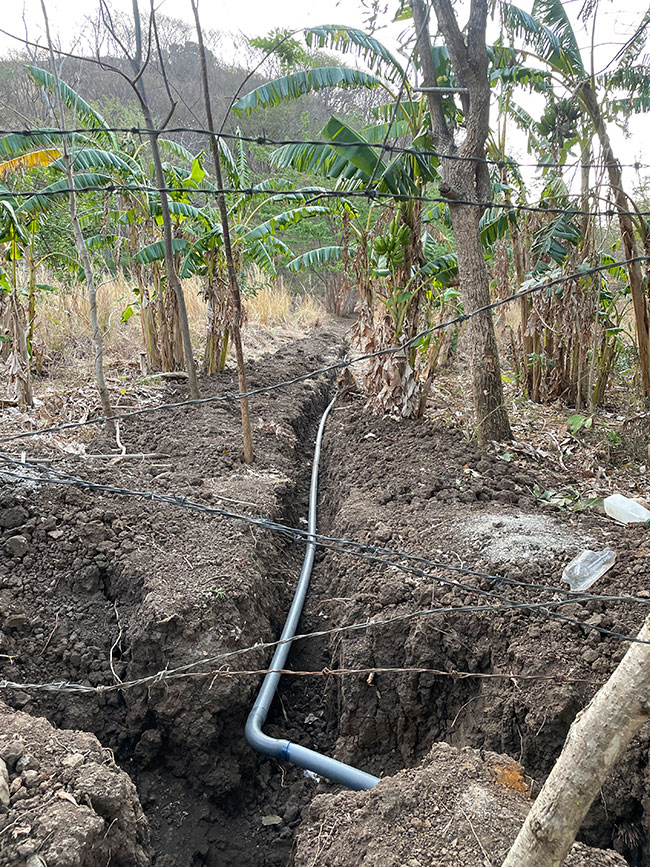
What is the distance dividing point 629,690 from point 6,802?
6.48 feet

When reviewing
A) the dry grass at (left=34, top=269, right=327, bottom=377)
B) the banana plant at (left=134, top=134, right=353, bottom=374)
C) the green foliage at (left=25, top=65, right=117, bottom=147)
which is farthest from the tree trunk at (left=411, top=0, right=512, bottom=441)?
the dry grass at (left=34, top=269, right=327, bottom=377)

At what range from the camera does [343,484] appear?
5.11 meters

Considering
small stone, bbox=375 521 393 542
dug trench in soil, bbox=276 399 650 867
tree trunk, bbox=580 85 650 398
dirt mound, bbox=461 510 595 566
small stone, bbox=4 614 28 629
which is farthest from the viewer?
tree trunk, bbox=580 85 650 398

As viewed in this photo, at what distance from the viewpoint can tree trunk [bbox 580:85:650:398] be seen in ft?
17.3

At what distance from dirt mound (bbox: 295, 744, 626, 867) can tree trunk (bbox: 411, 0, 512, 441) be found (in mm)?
3186

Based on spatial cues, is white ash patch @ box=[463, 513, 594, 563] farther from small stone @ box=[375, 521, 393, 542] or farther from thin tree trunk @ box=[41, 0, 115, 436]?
thin tree trunk @ box=[41, 0, 115, 436]

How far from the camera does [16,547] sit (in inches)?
134

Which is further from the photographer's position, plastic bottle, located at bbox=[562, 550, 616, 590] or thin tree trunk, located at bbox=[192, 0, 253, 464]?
thin tree trunk, located at bbox=[192, 0, 253, 464]

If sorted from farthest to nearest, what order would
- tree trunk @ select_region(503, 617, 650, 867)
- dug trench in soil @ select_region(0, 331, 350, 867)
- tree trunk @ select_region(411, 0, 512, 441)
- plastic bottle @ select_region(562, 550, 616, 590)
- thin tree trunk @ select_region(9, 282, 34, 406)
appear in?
thin tree trunk @ select_region(9, 282, 34, 406), tree trunk @ select_region(411, 0, 512, 441), plastic bottle @ select_region(562, 550, 616, 590), dug trench in soil @ select_region(0, 331, 350, 867), tree trunk @ select_region(503, 617, 650, 867)

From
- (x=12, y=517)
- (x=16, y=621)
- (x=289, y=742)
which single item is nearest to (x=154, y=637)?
(x=16, y=621)

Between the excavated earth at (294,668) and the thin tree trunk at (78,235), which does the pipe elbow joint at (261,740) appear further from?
the thin tree trunk at (78,235)

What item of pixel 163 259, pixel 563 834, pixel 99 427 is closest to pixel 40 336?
pixel 163 259

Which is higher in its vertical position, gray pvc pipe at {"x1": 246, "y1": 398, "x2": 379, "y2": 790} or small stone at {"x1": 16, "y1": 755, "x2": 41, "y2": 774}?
small stone at {"x1": 16, "y1": 755, "x2": 41, "y2": 774}

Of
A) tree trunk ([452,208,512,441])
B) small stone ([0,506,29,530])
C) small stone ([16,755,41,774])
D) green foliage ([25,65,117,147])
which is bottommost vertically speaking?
small stone ([16,755,41,774])
